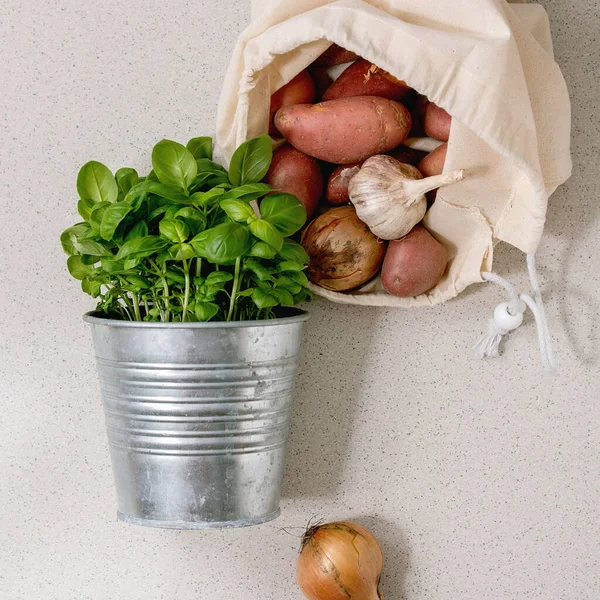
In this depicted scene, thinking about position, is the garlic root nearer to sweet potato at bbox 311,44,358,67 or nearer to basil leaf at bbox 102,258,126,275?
sweet potato at bbox 311,44,358,67

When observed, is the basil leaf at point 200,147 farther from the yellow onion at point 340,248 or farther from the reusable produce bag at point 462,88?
the yellow onion at point 340,248

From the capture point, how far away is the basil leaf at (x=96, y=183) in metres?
0.69

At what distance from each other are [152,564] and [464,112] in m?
0.64

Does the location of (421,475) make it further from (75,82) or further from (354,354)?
(75,82)

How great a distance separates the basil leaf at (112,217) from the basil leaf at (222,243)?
0.22ft

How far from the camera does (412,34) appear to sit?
0.64 metres

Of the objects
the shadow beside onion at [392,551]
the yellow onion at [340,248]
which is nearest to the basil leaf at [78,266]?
the yellow onion at [340,248]

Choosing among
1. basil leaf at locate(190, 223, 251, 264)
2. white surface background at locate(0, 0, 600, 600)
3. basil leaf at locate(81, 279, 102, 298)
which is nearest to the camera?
basil leaf at locate(190, 223, 251, 264)

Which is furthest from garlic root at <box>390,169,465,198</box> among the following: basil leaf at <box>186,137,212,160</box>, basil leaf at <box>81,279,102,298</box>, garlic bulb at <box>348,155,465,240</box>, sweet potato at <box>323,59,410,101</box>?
basil leaf at <box>81,279,102,298</box>

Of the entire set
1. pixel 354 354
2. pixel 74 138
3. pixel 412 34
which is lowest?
pixel 354 354

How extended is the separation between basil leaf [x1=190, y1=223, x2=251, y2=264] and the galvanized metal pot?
0.07m

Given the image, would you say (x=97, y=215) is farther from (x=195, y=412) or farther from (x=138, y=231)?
(x=195, y=412)

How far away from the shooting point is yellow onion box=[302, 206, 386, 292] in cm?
74

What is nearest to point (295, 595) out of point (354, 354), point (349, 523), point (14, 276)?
point (349, 523)
